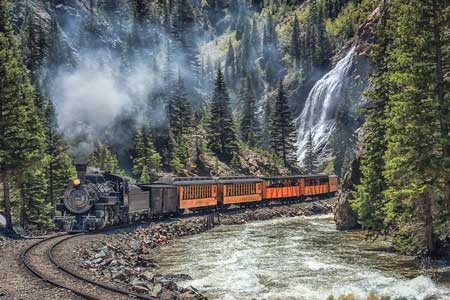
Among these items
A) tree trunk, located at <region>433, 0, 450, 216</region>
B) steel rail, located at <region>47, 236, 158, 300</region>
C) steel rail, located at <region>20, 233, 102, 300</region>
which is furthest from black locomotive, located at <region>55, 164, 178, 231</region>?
tree trunk, located at <region>433, 0, 450, 216</region>

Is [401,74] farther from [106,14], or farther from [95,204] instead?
[106,14]

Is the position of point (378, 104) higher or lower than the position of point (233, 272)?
higher

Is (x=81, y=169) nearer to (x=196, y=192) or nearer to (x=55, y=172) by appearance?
(x=55, y=172)

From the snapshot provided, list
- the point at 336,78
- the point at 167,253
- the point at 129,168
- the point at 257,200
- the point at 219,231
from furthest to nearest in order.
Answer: the point at 336,78, the point at 129,168, the point at 257,200, the point at 219,231, the point at 167,253

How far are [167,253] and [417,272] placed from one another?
42.4 feet

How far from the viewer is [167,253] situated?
2686cm

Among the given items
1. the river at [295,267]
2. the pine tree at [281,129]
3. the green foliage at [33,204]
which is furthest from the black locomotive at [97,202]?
the pine tree at [281,129]

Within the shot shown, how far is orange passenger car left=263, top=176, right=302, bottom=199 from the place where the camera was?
172ft

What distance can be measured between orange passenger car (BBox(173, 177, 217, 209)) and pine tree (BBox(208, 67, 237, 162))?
29.3 m

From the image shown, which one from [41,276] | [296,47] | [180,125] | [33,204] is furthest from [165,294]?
[296,47]

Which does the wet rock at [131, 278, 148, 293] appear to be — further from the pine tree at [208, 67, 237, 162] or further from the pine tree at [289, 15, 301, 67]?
the pine tree at [289, 15, 301, 67]

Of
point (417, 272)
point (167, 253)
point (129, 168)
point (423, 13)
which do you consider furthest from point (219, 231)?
point (129, 168)

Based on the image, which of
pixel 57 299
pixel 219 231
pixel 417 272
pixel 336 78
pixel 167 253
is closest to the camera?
pixel 57 299

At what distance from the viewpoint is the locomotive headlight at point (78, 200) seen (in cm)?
2803
